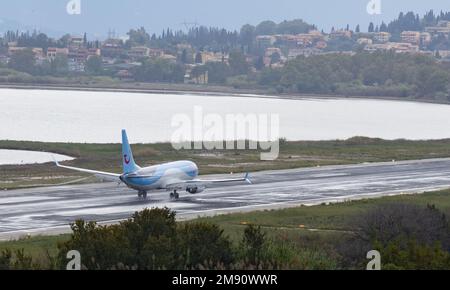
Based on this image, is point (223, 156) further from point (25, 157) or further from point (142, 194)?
point (142, 194)

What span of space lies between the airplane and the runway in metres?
0.66

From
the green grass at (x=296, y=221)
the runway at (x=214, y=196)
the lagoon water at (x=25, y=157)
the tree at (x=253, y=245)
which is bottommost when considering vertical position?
the lagoon water at (x=25, y=157)

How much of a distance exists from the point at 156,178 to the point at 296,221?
1235 centimetres

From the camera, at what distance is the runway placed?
179ft

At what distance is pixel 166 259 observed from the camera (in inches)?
1210

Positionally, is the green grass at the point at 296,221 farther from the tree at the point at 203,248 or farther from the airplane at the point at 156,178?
the tree at the point at 203,248

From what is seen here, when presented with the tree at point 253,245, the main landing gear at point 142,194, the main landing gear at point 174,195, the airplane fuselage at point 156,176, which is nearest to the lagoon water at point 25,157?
the airplane fuselage at point 156,176

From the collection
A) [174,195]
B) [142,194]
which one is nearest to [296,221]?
[174,195]

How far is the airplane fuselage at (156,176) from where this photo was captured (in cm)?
6216

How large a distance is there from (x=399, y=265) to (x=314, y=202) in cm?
3053

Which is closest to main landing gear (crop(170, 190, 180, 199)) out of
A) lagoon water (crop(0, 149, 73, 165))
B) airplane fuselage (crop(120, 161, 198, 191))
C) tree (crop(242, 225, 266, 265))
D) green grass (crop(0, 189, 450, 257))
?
airplane fuselage (crop(120, 161, 198, 191))

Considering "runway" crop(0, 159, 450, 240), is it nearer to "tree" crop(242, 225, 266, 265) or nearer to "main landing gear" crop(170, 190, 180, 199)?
"main landing gear" crop(170, 190, 180, 199)

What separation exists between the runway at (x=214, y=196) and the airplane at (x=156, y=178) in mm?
662

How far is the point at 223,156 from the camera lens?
98062 mm
